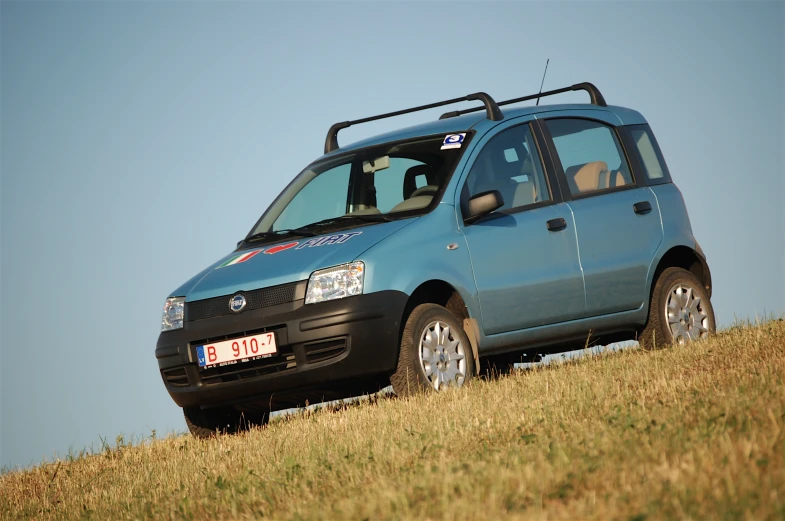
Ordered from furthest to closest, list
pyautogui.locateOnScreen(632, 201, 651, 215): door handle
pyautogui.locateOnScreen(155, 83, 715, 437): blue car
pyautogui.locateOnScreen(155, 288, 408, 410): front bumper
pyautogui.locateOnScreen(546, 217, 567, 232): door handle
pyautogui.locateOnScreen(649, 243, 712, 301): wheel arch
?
1. pyautogui.locateOnScreen(649, 243, 712, 301): wheel arch
2. pyautogui.locateOnScreen(632, 201, 651, 215): door handle
3. pyautogui.locateOnScreen(546, 217, 567, 232): door handle
4. pyautogui.locateOnScreen(155, 83, 715, 437): blue car
5. pyautogui.locateOnScreen(155, 288, 408, 410): front bumper

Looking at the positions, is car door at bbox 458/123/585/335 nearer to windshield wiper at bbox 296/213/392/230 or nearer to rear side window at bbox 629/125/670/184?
windshield wiper at bbox 296/213/392/230

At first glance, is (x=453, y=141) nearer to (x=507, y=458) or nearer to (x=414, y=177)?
(x=414, y=177)

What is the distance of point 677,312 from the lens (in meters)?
9.60

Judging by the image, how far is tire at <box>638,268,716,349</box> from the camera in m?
9.45

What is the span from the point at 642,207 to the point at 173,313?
3.94m

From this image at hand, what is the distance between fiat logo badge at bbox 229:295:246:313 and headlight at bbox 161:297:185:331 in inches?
19.7

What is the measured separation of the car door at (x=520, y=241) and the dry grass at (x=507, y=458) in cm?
51

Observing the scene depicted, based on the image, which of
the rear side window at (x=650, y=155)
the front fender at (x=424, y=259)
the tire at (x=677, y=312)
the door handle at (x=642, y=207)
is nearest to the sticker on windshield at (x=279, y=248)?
the front fender at (x=424, y=259)

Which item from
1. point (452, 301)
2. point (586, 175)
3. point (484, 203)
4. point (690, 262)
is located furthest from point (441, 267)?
point (690, 262)

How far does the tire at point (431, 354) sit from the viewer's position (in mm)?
7566

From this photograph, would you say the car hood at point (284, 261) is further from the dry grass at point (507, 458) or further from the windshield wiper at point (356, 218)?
the dry grass at point (507, 458)

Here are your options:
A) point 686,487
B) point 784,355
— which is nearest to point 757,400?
point 686,487

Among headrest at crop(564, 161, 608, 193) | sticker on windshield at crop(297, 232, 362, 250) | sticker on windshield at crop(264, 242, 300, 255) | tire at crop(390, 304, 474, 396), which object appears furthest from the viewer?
headrest at crop(564, 161, 608, 193)

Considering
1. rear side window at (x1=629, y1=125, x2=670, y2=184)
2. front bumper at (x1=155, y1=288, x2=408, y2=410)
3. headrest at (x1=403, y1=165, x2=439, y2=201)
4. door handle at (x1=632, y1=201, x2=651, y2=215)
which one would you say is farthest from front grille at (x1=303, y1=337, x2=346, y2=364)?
rear side window at (x1=629, y1=125, x2=670, y2=184)
